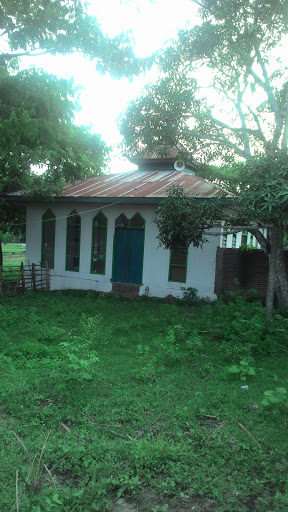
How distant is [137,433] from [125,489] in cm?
85

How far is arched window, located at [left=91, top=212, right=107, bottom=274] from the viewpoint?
45.1 ft

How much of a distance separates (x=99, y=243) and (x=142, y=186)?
8.10 feet

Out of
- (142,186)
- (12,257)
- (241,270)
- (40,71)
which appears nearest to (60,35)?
(40,71)

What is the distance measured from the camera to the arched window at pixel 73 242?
14.3 m

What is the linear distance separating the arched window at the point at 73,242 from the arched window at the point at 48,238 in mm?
744

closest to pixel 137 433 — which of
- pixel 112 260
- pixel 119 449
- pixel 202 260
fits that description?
pixel 119 449

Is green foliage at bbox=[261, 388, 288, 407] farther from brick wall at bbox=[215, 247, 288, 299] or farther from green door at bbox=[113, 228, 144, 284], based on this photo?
green door at bbox=[113, 228, 144, 284]

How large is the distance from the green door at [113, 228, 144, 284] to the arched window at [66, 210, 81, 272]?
1691mm

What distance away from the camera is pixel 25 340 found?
23.6 feet

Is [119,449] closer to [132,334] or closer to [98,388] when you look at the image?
[98,388]

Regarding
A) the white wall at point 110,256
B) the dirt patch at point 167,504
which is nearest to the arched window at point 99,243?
the white wall at point 110,256

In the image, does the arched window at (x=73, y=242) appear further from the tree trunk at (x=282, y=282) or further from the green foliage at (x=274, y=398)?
the green foliage at (x=274, y=398)

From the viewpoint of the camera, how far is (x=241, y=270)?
12.4m

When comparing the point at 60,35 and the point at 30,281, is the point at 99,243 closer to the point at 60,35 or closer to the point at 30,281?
the point at 30,281
